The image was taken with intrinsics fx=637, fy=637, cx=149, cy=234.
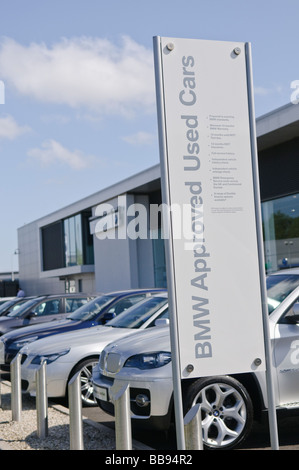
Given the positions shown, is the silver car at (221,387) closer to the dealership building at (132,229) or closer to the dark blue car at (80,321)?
the dealership building at (132,229)

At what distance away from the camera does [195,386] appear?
246 inches

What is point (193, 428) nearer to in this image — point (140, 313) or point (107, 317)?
point (140, 313)

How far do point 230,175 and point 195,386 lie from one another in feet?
7.82

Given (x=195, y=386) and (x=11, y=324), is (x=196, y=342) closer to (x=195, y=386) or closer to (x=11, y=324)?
(x=195, y=386)

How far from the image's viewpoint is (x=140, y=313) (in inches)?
372

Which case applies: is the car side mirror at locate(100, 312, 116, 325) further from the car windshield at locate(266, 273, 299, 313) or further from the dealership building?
the car windshield at locate(266, 273, 299, 313)

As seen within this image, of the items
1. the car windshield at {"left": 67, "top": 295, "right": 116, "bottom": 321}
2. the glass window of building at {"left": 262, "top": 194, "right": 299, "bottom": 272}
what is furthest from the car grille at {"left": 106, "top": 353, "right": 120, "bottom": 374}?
the glass window of building at {"left": 262, "top": 194, "right": 299, "bottom": 272}

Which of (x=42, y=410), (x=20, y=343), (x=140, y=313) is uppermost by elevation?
(x=140, y=313)

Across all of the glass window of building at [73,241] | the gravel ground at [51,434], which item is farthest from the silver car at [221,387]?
the glass window of building at [73,241]

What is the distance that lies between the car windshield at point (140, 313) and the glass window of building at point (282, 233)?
1416 cm

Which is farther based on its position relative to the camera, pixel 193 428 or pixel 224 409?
pixel 224 409

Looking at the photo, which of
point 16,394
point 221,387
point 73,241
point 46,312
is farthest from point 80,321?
point 73,241

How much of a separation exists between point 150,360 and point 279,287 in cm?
169

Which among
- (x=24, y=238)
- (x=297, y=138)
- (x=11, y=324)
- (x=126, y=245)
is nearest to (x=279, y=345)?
(x=11, y=324)
